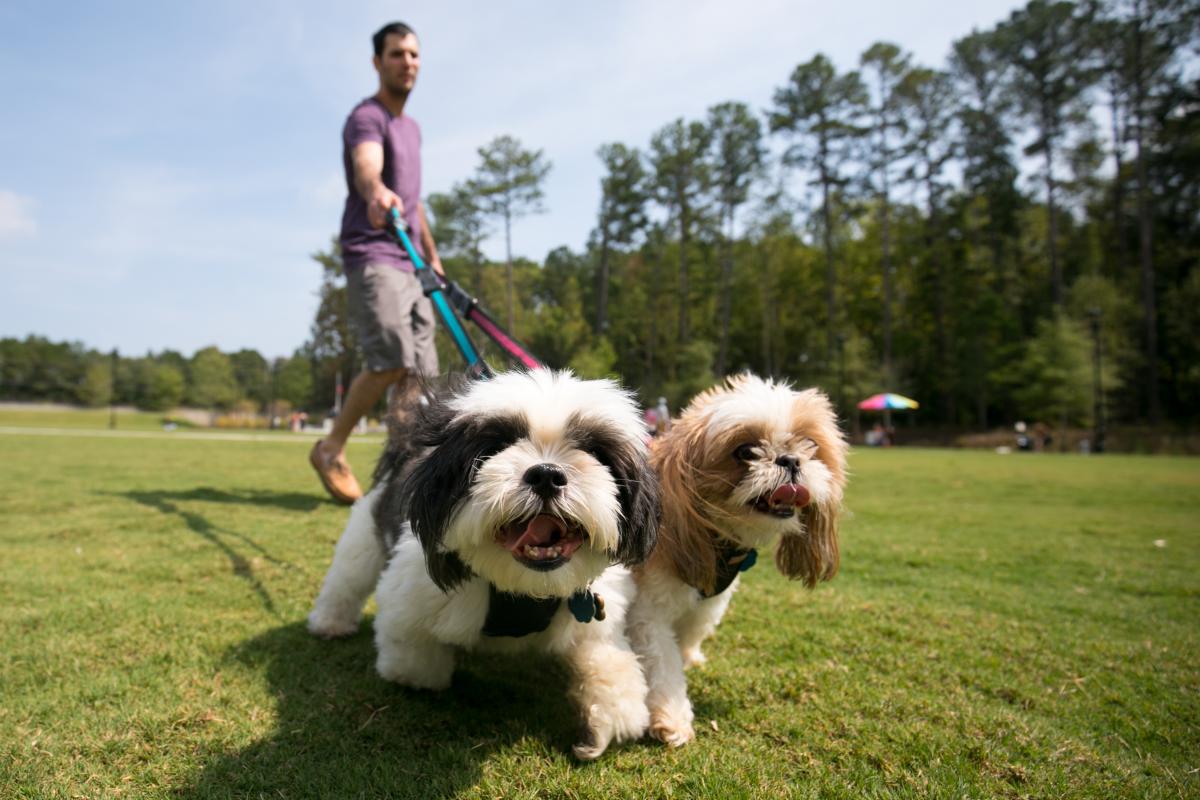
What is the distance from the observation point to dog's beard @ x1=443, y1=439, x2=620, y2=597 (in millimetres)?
1746

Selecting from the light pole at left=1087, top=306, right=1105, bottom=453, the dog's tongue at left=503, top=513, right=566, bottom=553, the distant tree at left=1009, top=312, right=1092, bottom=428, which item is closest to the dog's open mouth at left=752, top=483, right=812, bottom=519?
the dog's tongue at left=503, top=513, right=566, bottom=553

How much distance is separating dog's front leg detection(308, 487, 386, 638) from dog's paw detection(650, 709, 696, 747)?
134 cm

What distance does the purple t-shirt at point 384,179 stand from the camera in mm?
4477

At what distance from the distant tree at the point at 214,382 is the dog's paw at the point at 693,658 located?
69917mm

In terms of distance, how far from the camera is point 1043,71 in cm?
3678

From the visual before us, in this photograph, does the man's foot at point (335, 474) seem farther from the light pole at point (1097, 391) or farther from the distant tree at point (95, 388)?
the distant tree at point (95, 388)

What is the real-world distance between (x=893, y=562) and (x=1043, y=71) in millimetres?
43825

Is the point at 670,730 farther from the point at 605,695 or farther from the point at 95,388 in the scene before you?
the point at 95,388

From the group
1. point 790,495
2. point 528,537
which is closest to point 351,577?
point 528,537

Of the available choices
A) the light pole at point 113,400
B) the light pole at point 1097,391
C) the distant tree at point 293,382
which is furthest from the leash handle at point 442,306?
the distant tree at point 293,382

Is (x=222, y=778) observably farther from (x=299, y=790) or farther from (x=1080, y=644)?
(x=1080, y=644)

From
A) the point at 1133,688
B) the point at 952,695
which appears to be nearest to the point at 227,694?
the point at 952,695

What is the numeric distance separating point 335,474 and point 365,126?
8.76ft

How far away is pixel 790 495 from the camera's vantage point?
2.25 metres
